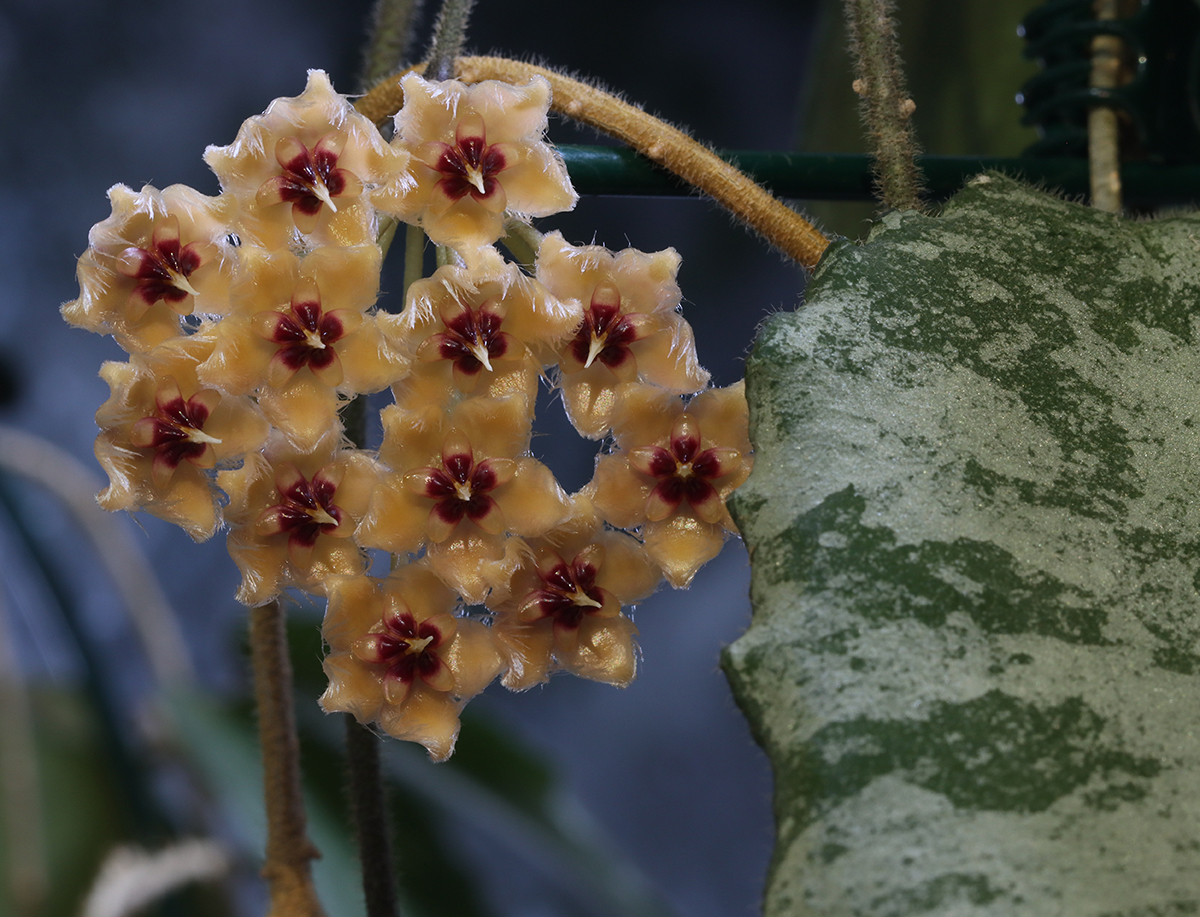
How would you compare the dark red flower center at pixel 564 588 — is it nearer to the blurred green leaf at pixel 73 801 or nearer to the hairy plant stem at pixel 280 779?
the hairy plant stem at pixel 280 779

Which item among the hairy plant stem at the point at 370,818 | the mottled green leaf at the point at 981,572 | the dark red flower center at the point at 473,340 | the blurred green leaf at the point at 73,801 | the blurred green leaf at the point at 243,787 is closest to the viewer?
the mottled green leaf at the point at 981,572

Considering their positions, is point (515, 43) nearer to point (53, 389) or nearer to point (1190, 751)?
point (53, 389)

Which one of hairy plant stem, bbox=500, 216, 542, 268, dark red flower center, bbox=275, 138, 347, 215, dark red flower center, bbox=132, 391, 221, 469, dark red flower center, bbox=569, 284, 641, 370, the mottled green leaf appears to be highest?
hairy plant stem, bbox=500, 216, 542, 268

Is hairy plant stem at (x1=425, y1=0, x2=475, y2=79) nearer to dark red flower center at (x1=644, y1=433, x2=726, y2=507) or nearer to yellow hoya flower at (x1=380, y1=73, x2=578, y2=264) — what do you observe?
Answer: yellow hoya flower at (x1=380, y1=73, x2=578, y2=264)

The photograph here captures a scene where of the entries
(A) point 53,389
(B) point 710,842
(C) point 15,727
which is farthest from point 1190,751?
(A) point 53,389

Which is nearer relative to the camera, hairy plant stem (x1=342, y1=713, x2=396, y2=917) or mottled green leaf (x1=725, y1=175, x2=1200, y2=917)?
mottled green leaf (x1=725, y1=175, x2=1200, y2=917)

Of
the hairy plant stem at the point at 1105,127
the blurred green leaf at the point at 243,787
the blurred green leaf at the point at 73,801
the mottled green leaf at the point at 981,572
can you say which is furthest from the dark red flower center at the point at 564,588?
the blurred green leaf at the point at 73,801

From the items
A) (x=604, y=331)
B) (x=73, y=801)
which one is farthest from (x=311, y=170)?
(x=73, y=801)

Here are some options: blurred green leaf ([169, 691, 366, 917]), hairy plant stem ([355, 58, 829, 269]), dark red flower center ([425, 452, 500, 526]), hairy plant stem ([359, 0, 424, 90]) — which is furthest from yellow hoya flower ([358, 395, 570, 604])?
blurred green leaf ([169, 691, 366, 917])
